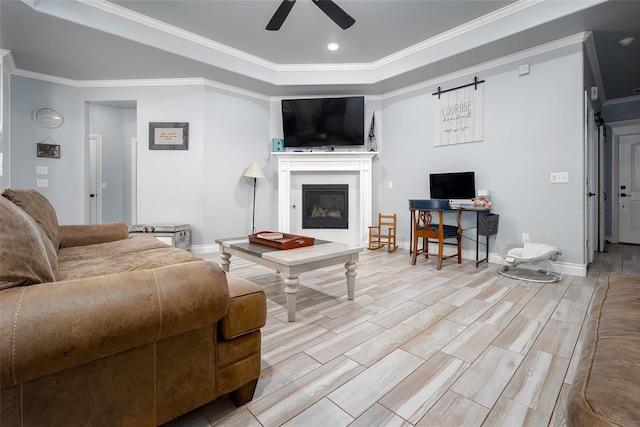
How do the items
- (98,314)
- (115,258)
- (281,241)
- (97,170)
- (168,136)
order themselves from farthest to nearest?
1. (97,170)
2. (168,136)
3. (281,241)
4. (115,258)
5. (98,314)

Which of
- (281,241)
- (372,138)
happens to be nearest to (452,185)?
(372,138)

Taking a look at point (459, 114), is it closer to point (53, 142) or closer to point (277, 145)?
point (277, 145)

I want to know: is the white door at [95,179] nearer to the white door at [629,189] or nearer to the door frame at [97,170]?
the door frame at [97,170]

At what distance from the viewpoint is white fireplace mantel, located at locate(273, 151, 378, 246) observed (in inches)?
189

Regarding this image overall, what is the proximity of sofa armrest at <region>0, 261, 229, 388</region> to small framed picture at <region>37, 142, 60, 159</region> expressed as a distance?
180 inches

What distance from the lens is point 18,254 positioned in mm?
828

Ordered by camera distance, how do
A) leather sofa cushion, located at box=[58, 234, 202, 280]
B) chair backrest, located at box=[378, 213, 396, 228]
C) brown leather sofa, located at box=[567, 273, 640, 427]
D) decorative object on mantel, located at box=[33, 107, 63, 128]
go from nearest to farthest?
brown leather sofa, located at box=[567, 273, 640, 427], leather sofa cushion, located at box=[58, 234, 202, 280], decorative object on mantel, located at box=[33, 107, 63, 128], chair backrest, located at box=[378, 213, 396, 228]

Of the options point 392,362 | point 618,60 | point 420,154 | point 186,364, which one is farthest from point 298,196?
point 618,60

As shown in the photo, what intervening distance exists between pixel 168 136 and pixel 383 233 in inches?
147

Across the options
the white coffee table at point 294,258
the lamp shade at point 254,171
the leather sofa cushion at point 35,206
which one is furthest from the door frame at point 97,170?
the white coffee table at point 294,258

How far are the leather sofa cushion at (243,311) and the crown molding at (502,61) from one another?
4136 millimetres

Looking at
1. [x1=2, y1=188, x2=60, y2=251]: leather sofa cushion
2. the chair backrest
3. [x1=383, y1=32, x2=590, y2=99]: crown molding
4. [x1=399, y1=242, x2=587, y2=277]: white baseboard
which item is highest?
[x1=383, y1=32, x2=590, y2=99]: crown molding

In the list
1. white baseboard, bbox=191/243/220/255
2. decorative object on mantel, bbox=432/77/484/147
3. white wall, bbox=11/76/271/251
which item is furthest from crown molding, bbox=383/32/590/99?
white baseboard, bbox=191/243/220/255

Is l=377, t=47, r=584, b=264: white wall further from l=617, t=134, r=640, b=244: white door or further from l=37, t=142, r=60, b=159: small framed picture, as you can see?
l=37, t=142, r=60, b=159: small framed picture
